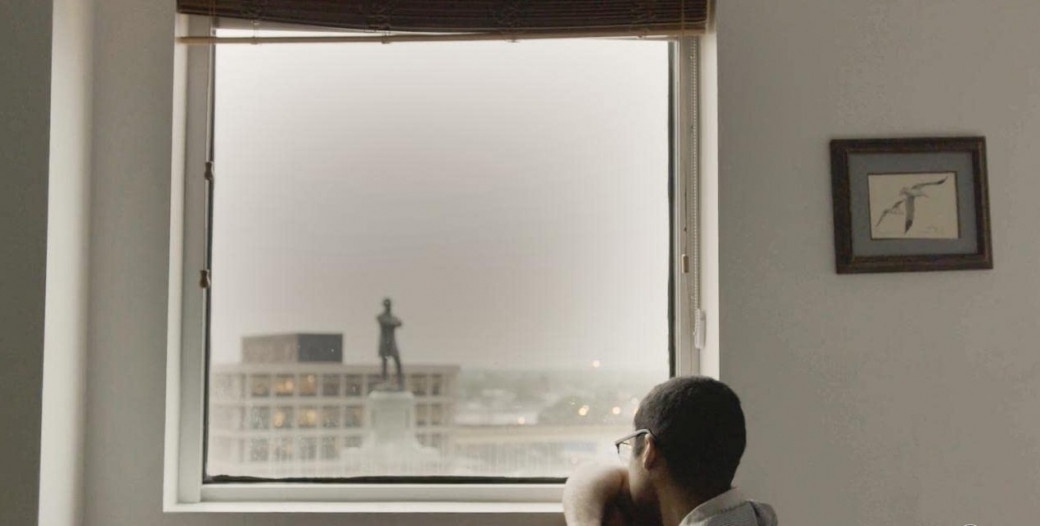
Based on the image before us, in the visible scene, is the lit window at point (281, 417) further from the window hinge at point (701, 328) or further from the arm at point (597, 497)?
the window hinge at point (701, 328)

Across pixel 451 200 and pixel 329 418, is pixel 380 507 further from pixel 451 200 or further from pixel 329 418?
pixel 451 200

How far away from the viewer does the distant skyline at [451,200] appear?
2621mm

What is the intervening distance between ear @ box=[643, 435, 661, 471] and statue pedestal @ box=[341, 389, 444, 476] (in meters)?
0.79

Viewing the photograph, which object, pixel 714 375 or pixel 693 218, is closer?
pixel 714 375

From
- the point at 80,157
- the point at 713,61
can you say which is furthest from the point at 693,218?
the point at 80,157

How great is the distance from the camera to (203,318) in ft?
8.51

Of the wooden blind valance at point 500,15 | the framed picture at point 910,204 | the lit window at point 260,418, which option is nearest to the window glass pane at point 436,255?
the lit window at point 260,418

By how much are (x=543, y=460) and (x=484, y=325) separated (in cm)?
34

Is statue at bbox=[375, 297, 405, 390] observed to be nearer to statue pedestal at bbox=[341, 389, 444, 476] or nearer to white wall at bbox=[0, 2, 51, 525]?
statue pedestal at bbox=[341, 389, 444, 476]

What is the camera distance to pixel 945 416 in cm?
242

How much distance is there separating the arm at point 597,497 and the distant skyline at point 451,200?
1.23 ft

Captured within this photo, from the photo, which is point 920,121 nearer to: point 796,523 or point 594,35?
point 594,35

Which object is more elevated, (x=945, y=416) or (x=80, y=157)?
(x=80, y=157)

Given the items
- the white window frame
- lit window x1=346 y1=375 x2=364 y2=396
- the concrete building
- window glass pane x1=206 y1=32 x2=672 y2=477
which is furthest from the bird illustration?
lit window x1=346 y1=375 x2=364 y2=396
